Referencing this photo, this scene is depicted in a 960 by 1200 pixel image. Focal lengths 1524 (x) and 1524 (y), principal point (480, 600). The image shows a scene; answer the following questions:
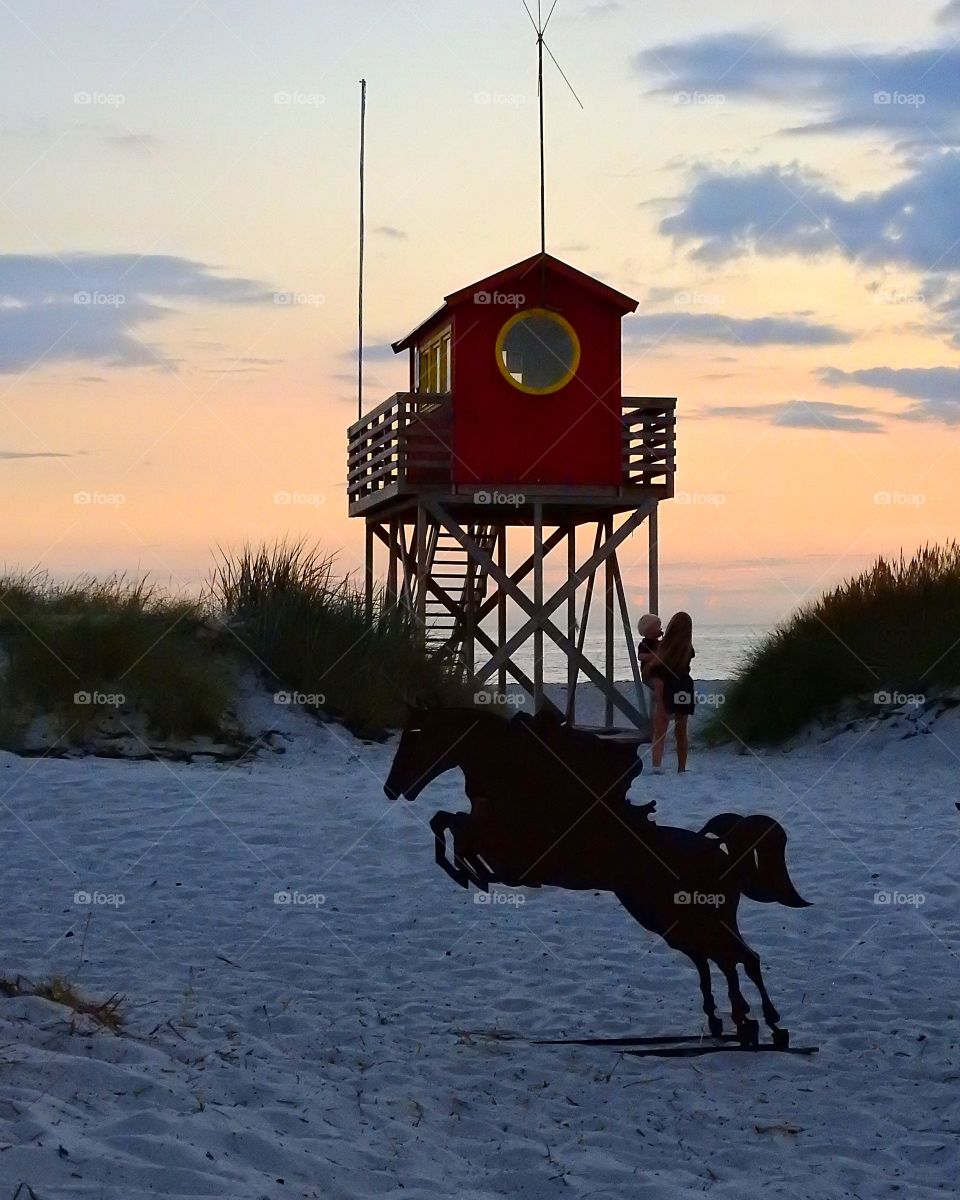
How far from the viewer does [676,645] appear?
16297 millimetres

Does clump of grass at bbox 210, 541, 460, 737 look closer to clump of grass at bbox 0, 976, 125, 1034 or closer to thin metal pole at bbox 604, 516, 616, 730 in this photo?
thin metal pole at bbox 604, 516, 616, 730

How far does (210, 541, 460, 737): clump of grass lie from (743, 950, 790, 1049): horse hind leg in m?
10.2

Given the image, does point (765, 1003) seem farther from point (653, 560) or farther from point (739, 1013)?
point (653, 560)

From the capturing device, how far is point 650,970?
897 centimetres

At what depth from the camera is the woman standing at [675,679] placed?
636 inches

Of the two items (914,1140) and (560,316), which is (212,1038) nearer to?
(914,1140)

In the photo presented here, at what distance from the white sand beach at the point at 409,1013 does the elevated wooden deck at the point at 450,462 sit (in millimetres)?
8187

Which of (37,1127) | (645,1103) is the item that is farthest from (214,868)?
(37,1127)

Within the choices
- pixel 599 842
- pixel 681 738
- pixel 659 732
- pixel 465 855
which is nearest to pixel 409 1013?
pixel 465 855

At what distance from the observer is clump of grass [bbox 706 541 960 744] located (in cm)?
1812

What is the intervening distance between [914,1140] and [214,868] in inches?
239

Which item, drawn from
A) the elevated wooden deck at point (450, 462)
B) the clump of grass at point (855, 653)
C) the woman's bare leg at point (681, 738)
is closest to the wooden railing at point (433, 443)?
the elevated wooden deck at point (450, 462)

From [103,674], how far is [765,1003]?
10.8 meters

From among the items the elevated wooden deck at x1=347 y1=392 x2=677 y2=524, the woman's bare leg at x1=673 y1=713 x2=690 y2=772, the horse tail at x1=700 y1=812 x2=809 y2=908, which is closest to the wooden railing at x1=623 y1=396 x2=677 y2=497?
the elevated wooden deck at x1=347 y1=392 x2=677 y2=524
